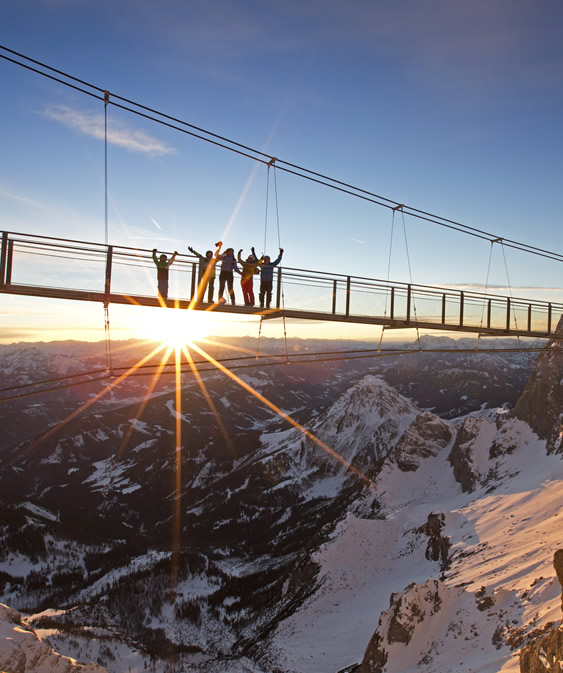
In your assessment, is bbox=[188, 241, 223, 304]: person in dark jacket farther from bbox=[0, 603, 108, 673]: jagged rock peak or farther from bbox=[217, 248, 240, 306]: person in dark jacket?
bbox=[0, 603, 108, 673]: jagged rock peak

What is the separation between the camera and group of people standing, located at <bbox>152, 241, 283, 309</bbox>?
21.2m

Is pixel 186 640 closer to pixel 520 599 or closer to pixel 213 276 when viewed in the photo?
pixel 520 599

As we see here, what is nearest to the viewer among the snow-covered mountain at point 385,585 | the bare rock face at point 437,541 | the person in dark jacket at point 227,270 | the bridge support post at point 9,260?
the bridge support post at point 9,260

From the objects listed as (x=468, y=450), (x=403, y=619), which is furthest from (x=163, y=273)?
(x=468, y=450)

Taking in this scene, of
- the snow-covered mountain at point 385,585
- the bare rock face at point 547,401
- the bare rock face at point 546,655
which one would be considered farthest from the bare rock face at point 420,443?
the bare rock face at point 546,655

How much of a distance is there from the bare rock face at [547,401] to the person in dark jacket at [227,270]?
11219 centimetres

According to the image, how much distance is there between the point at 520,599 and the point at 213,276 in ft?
180

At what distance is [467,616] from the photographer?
63.8 metres

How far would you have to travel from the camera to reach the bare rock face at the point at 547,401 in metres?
128

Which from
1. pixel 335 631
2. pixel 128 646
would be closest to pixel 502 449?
pixel 335 631

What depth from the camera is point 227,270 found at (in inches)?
897

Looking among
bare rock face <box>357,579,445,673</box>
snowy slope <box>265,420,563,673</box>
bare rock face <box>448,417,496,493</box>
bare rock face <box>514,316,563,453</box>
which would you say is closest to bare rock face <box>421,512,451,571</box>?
snowy slope <box>265,420,563,673</box>

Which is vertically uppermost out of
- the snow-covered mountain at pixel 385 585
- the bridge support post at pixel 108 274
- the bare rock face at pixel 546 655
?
the bridge support post at pixel 108 274

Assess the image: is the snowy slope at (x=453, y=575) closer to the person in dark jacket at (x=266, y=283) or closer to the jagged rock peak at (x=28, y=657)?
the jagged rock peak at (x=28, y=657)
